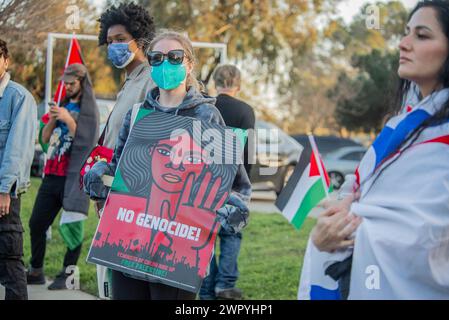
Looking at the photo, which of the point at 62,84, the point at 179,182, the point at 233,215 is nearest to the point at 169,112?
the point at 179,182

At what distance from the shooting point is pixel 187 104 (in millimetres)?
3541

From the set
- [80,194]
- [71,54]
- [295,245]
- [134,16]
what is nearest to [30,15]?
[71,54]

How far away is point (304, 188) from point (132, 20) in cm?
208

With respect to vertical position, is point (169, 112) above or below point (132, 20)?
below

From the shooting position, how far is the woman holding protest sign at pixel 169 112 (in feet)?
11.0

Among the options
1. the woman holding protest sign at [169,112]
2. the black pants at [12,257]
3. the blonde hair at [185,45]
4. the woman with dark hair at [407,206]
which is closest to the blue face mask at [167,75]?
the woman holding protest sign at [169,112]

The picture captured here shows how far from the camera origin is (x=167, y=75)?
359 centimetres

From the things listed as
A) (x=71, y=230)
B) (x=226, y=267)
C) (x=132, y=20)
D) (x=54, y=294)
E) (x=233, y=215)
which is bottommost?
(x=54, y=294)

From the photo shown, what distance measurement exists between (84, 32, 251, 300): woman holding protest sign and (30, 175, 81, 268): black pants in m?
3.22

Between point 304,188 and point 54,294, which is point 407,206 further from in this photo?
point 54,294

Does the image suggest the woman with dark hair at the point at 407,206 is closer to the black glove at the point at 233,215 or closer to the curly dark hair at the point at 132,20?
the black glove at the point at 233,215

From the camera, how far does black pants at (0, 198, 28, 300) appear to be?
493 centimetres

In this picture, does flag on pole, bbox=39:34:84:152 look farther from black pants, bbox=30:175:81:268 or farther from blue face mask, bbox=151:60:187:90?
blue face mask, bbox=151:60:187:90

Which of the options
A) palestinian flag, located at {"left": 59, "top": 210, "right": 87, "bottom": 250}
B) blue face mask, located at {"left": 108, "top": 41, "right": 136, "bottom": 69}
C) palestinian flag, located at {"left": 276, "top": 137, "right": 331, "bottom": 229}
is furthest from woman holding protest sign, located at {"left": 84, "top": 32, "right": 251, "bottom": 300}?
palestinian flag, located at {"left": 59, "top": 210, "right": 87, "bottom": 250}
